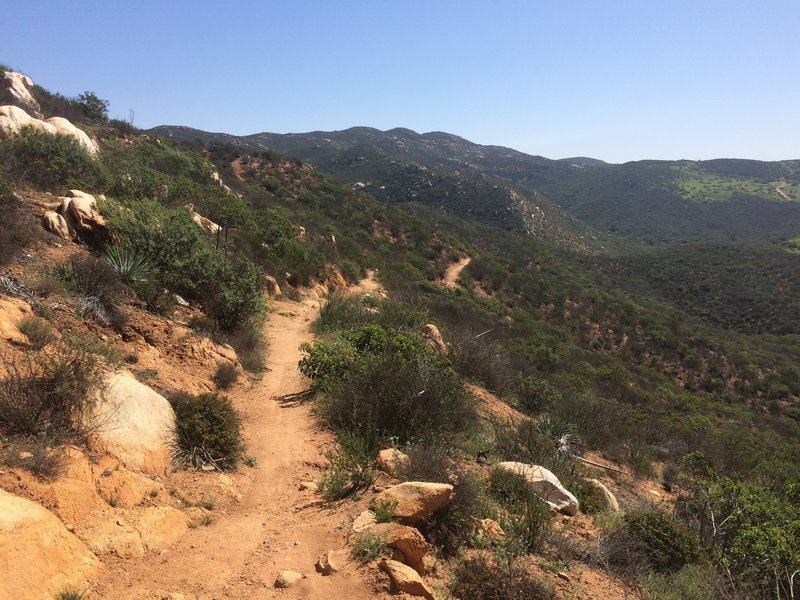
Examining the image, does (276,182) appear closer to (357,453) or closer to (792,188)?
(357,453)

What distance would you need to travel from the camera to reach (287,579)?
3.73 metres

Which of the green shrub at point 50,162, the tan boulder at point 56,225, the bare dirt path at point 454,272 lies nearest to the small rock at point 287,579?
the tan boulder at point 56,225

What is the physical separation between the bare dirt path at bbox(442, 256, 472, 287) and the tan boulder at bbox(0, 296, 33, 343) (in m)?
Result: 26.3

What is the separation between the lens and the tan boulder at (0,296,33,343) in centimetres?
523

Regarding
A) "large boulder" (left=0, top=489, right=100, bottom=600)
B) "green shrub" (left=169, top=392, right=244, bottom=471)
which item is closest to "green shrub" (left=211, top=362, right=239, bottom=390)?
"green shrub" (left=169, top=392, right=244, bottom=471)

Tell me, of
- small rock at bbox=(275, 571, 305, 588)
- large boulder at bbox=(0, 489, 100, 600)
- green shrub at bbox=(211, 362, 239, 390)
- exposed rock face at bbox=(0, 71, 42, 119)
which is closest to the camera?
large boulder at bbox=(0, 489, 100, 600)

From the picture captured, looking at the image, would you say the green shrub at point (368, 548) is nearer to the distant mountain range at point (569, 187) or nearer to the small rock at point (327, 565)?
the small rock at point (327, 565)

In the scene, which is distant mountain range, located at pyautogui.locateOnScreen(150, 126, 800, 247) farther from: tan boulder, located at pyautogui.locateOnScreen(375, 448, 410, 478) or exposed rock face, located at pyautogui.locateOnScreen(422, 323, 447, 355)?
tan boulder, located at pyautogui.locateOnScreen(375, 448, 410, 478)

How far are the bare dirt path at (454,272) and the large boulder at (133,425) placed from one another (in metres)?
26.3

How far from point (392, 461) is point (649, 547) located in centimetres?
308

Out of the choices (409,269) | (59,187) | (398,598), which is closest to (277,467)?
(398,598)

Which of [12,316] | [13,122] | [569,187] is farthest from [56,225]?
[569,187]

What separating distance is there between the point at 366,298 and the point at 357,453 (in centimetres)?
1147

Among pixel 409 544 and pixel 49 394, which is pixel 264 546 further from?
pixel 49 394
